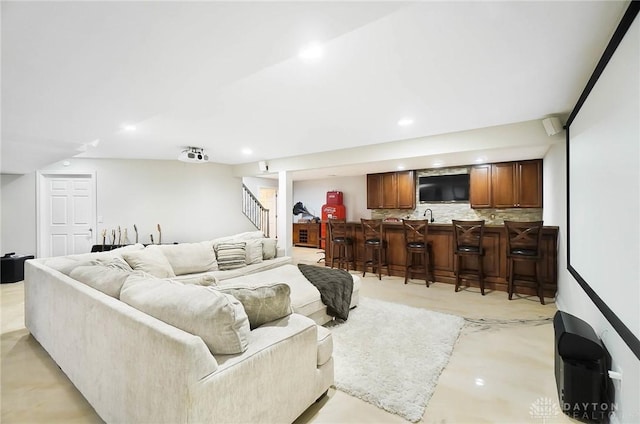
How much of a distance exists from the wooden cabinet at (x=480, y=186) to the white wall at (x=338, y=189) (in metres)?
2.85

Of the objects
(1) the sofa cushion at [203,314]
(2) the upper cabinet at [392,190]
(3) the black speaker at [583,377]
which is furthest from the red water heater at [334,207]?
(1) the sofa cushion at [203,314]

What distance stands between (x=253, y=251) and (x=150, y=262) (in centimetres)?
Answer: 144

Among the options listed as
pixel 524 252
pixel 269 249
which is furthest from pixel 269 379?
pixel 524 252

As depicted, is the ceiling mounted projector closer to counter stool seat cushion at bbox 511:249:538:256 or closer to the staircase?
the staircase

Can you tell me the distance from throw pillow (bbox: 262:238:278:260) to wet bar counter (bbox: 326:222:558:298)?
1.86 meters

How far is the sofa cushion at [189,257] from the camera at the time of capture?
12.3 feet

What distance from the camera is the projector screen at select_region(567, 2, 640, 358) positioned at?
4.26 feet

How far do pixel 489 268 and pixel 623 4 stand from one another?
373cm

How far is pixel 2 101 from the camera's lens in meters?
2.11

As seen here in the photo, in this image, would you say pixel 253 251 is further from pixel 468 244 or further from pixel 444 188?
pixel 444 188

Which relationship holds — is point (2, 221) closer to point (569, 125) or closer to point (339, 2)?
point (339, 2)

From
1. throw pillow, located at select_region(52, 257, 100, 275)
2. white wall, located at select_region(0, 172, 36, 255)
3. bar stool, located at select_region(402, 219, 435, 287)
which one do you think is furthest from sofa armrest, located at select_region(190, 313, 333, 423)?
white wall, located at select_region(0, 172, 36, 255)

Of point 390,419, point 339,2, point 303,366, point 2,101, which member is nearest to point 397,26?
point 339,2

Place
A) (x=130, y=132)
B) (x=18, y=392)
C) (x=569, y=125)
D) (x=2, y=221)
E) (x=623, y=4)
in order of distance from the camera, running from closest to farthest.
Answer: (x=623, y=4) → (x=18, y=392) → (x=569, y=125) → (x=130, y=132) → (x=2, y=221)
